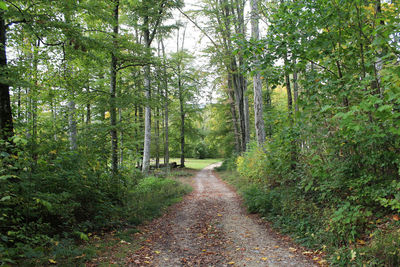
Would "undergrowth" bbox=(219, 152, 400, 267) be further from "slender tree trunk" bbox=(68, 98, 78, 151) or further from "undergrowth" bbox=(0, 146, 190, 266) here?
"slender tree trunk" bbox=(68, 98, 78, 151)

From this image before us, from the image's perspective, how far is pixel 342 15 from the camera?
168 inches

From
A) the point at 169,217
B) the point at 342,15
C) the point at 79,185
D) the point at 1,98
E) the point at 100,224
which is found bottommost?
the point at 169,217

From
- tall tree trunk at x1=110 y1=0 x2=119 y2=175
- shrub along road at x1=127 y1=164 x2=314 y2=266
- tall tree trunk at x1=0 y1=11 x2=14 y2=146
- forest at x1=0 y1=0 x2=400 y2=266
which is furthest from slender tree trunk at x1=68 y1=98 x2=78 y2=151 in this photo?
shrub along road at x1=127 y1=164 x2=314 y2=266

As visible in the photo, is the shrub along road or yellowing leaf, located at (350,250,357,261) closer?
yellowing leaf, located at (350,250,357,261)

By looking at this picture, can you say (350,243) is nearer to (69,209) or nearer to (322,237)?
(322,237)

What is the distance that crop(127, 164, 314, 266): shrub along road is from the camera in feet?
14.1

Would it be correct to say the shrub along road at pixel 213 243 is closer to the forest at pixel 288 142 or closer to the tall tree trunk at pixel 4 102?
the forest at pixel 288 142

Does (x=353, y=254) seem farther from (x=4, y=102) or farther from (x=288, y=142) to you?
(x=4, y=102)

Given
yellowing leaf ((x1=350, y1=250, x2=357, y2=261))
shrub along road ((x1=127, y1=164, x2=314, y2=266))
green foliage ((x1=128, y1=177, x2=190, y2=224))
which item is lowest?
shrub along road ((x1=127, y1=164, x2=314, y2=266))

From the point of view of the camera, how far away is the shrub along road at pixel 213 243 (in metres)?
4.29

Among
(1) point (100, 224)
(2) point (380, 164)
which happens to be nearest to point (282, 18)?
(2) point (380, 164)

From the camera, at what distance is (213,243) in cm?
524

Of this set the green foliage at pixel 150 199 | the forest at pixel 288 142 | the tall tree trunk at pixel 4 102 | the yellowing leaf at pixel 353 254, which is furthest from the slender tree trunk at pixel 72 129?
the yellowing leaf at pixel 353 254

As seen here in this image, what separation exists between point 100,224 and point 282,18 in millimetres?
6095
